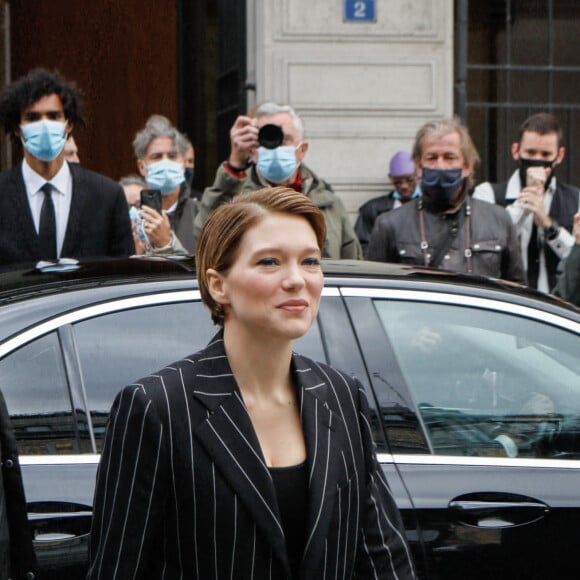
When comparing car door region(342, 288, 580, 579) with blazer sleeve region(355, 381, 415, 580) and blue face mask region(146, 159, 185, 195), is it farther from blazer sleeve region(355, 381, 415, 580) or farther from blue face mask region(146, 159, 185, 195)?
blue face mask region(146, 159, 185, 195)

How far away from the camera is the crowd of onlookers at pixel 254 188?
514 cm

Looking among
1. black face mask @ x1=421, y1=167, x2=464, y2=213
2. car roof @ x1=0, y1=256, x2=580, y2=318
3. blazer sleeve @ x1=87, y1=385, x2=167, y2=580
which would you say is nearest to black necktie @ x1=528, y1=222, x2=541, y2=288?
black face mask @ x1=421, y1=167, x2=464, y2=213

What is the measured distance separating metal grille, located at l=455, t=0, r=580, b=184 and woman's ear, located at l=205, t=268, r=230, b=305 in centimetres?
717

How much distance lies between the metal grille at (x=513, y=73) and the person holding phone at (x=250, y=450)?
282 inches

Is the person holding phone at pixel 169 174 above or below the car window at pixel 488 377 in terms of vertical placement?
above

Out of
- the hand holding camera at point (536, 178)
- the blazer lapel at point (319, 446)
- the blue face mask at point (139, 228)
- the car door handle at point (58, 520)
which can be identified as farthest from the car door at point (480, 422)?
the hand holding camera at point (536, 178)

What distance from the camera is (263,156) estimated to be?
Answer: 18.3 ft

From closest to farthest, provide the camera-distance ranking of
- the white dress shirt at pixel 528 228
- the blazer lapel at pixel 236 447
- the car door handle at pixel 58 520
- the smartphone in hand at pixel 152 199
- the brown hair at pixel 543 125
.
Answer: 1. the blazer lapel at pixel 236 447
2. the car door handle at pixel 58 520
3. the smartphone in hand at pixel 152 199
4. the white dress shirt at pixel 528 228
5. the brown hair at pixel 543 125

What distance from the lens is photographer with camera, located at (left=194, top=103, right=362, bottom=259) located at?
557 cm

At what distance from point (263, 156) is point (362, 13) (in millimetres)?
3517

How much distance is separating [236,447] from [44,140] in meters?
3.32

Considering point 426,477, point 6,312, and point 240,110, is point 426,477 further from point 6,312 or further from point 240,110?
point 240,110

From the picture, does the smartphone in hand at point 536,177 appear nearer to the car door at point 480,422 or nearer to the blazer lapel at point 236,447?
the car door at point 480,422

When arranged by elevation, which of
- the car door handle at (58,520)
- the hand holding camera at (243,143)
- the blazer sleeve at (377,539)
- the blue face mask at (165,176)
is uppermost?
the hand holding camera at (243,143)
